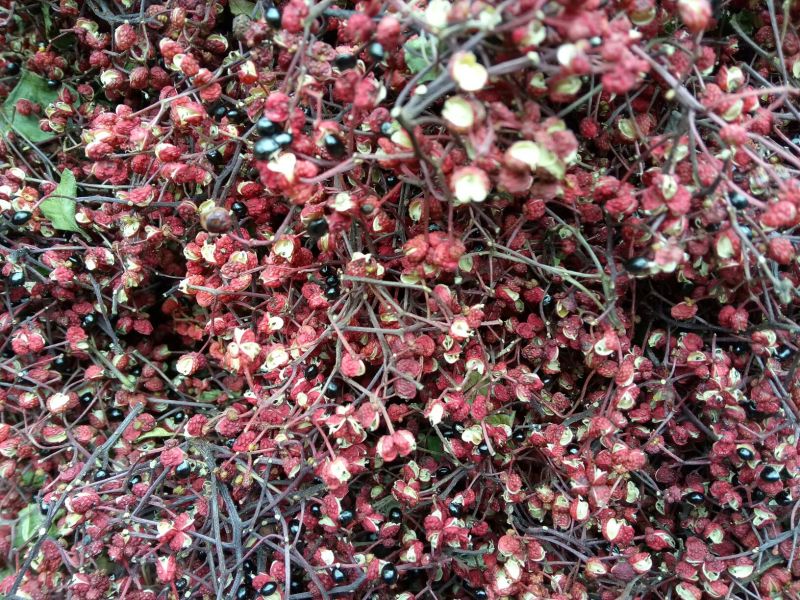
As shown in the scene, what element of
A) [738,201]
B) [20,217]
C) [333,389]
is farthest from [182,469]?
[738,201]

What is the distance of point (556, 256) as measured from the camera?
928 mm

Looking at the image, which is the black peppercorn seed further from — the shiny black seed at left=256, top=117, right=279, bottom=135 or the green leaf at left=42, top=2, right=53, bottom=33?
the green leaf at left=42, top=2, right=53, bottom=33

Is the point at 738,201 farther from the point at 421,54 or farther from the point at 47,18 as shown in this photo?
the point at 47,18

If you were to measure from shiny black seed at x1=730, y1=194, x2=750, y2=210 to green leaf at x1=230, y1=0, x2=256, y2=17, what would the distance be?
0.80m

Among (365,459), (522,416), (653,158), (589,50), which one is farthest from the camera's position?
(522,416)

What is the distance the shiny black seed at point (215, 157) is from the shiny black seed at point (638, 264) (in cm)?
67

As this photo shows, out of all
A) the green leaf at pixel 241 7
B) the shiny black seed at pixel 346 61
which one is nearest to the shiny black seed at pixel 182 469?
the shiny black seed at pixel 346 61

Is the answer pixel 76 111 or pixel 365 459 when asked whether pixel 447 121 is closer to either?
pixel 365 459

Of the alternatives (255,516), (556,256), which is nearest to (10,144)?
(255,516)

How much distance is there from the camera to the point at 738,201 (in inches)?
27.4

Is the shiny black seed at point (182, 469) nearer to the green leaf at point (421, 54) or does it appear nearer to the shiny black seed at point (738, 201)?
the green leaf at point (421, 54)

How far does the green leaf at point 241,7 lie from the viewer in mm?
987

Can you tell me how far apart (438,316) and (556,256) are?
0.22m

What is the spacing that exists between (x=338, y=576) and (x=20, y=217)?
0.80m
